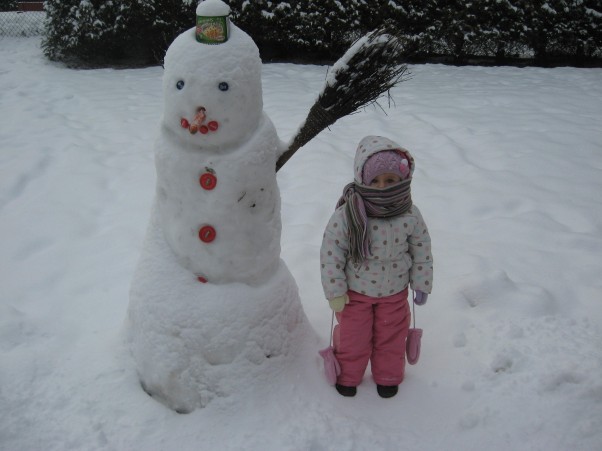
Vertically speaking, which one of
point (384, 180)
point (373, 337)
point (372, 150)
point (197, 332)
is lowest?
point (373, 337)

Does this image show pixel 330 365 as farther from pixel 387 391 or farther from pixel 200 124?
pixel 200 124

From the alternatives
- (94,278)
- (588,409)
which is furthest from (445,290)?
(94,278)

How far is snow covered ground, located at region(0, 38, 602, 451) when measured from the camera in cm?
224

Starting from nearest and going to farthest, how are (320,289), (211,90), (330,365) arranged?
1. (211,90)
2. (330,365)
3. (320,289)

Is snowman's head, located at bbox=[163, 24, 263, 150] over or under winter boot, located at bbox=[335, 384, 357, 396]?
over

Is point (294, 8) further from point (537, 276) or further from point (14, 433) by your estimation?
point (14, 433)

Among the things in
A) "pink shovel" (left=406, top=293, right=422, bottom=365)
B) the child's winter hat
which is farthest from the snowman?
"pink shovel" (left=406, top=293, right=422, bottom=365)

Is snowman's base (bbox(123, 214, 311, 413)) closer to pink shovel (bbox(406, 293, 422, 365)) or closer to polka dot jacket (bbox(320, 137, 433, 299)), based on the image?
polka dot jacket (bbox(320, 137, 433, 299))

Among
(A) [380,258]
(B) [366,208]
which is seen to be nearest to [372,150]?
(B) [366,208]

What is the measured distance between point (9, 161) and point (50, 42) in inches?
177

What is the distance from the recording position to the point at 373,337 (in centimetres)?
244

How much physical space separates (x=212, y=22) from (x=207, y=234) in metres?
0.78

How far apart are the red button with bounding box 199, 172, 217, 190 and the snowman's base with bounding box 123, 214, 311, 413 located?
1.23 feet

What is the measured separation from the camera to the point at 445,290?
3.04 meters
